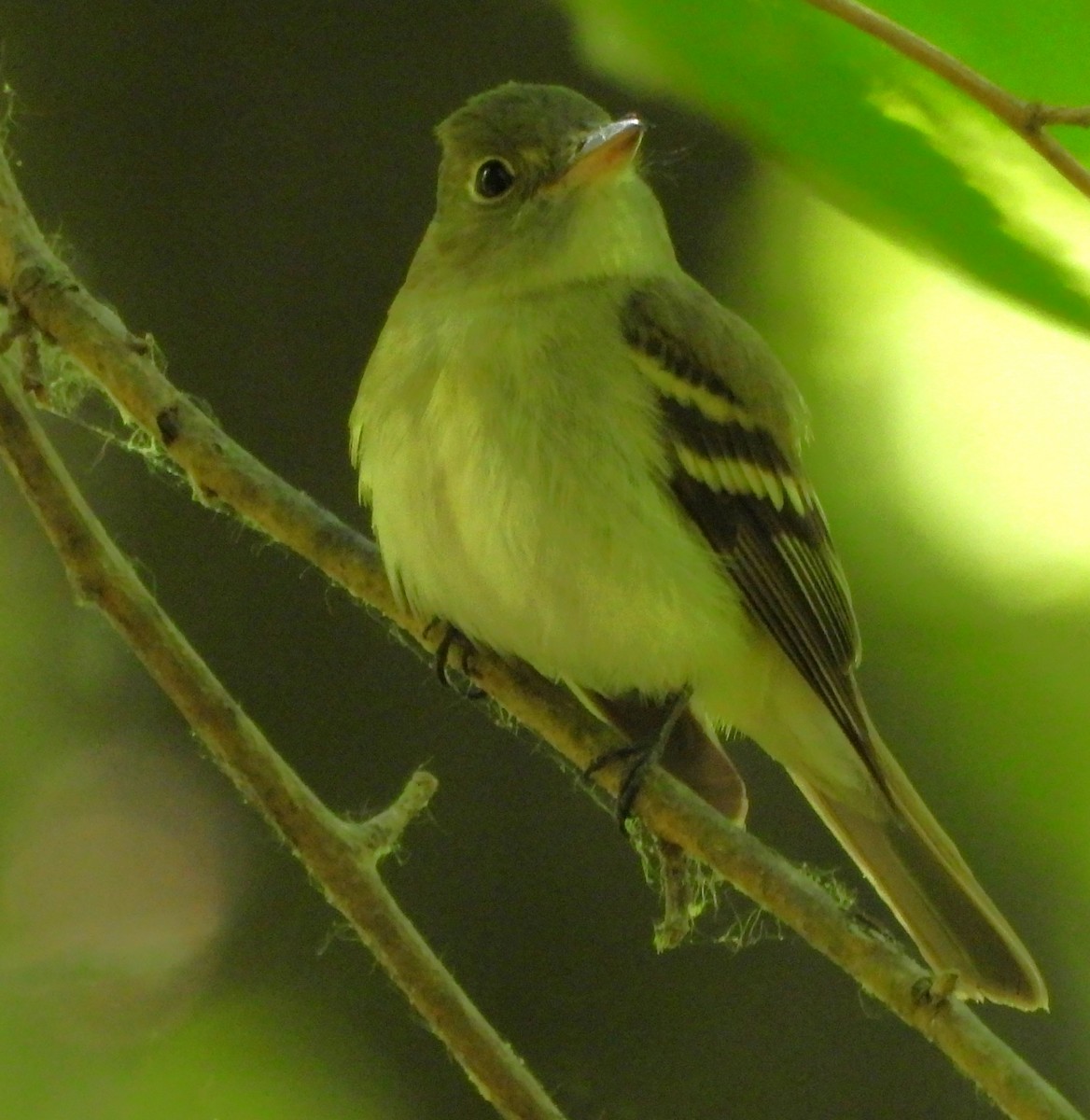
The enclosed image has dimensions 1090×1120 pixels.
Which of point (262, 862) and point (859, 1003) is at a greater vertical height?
point (859, 1003)

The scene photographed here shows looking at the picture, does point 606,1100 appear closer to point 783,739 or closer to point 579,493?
point 783,739

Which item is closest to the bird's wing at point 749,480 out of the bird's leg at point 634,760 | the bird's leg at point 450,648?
the bird's leg at point 634,760

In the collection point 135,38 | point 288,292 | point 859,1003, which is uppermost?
point 135,38

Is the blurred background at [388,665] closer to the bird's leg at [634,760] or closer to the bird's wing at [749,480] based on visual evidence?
the bird's wing at [749,480]

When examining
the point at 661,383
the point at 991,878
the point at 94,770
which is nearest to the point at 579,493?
the point at 661,383

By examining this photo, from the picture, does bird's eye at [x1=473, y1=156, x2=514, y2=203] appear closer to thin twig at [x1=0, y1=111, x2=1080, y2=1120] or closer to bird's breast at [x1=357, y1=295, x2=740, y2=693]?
bird's breast at [x1=357, y1=295, x2=740, y2=693]

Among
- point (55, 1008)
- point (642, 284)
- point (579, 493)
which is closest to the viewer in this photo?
point (579, 493)
